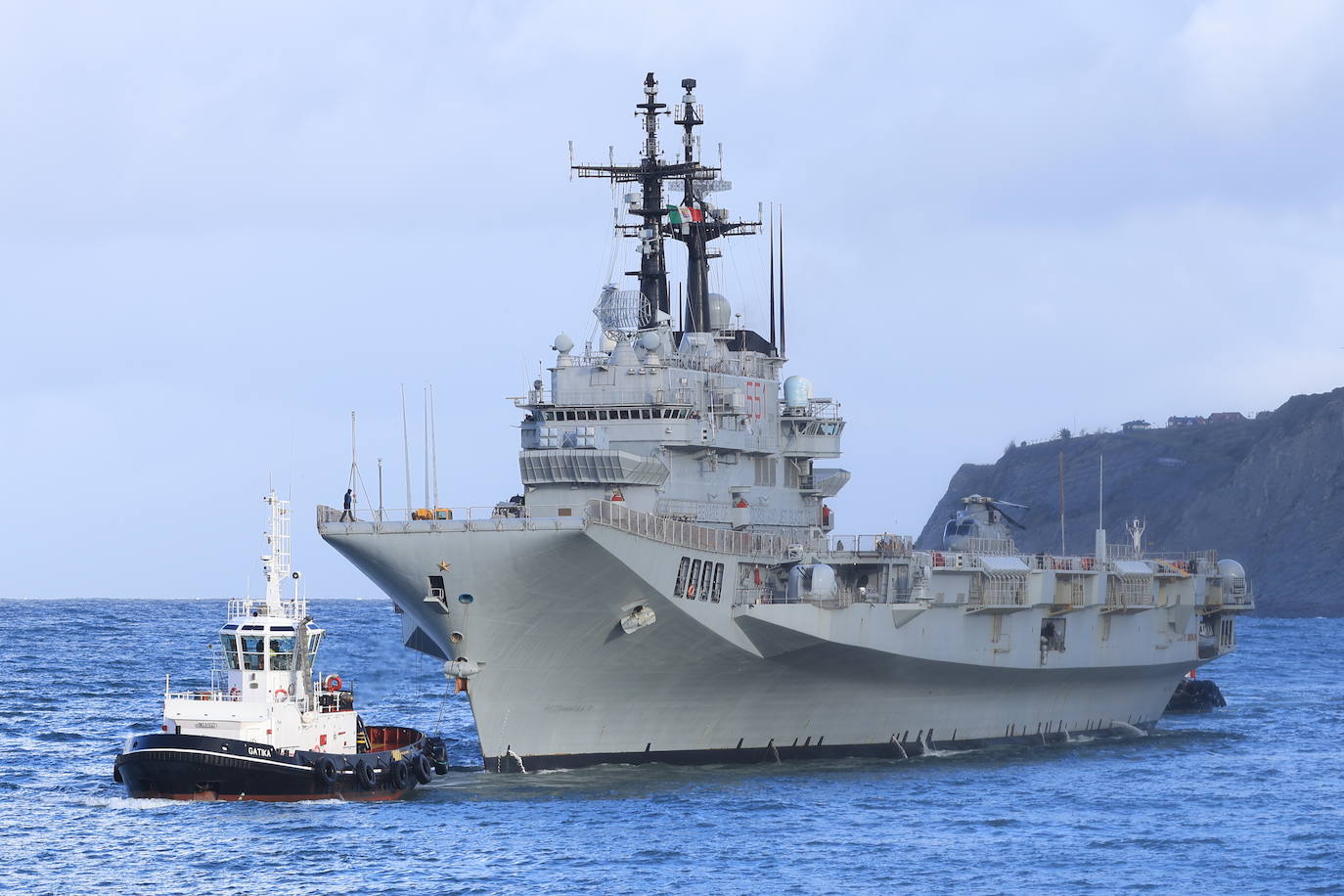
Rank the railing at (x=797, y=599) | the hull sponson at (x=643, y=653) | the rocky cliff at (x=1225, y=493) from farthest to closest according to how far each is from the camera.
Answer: the rocky cliff at (x=1225, y=493) < the railing at (x=797, y=599) < the hull sponson at (x=643, y=653)

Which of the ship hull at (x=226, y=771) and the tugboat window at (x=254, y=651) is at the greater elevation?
the tugboat window at (x=254, y=651)

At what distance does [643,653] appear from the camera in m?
32.4

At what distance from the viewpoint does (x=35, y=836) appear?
90.4 feet

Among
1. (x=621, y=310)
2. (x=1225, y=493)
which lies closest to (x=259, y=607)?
(x=621, y=310)

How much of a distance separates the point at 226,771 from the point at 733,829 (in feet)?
24.9

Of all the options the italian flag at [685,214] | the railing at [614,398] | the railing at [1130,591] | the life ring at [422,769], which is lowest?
the life ring at [422,769]

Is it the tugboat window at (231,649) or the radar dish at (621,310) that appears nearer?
the tugboat window at (231,649)

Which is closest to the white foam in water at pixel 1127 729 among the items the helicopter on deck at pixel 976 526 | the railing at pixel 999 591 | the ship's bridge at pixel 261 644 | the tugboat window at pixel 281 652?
the helicopter on deck at pixel 976 526

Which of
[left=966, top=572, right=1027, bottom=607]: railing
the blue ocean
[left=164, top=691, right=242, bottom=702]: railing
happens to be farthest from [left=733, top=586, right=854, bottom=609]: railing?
[left=164, top=691, right=242, bottom=702]: railing

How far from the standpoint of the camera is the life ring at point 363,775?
98.0 ft

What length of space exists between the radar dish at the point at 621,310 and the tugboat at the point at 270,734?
913 centimetres

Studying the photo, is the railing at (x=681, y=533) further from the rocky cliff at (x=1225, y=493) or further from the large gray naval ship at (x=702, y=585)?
the rocky cliff at (x=1225, y=493)

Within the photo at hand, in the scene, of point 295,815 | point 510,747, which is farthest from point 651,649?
point 295,815

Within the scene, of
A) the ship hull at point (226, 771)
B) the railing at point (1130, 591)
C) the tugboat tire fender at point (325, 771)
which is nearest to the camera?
the ship hull at point (226, 771)
